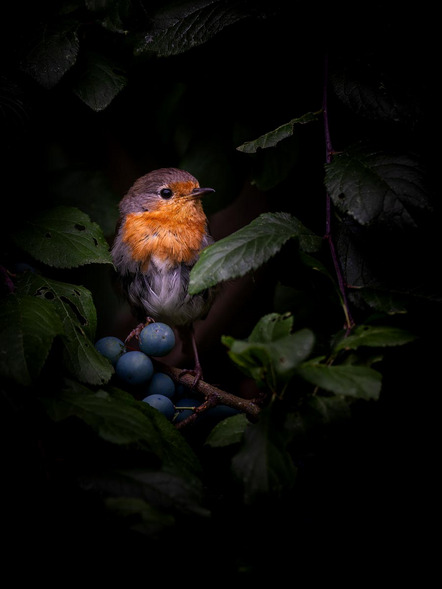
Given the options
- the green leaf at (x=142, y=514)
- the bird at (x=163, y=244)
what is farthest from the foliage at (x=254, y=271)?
the bird at (x=163, y=244)

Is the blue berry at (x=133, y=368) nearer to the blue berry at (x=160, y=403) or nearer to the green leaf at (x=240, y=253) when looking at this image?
the blue berry at (x=160, y=403)

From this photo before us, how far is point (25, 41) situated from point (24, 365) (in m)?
0.92

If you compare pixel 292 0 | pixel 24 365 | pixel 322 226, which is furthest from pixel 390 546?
pixel 292 0

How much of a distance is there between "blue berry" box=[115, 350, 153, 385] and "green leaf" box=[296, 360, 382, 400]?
0.58 m

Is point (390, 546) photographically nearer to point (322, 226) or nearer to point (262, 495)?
point (262, 495)

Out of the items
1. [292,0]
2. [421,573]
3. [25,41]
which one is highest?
[25,41]

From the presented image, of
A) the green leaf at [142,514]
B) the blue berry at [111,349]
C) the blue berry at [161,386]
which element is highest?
the green leaf at [142,514]

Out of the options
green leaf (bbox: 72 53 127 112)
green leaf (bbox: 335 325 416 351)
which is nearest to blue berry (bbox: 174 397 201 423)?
green leaf (bbox: 335 325 416 351)

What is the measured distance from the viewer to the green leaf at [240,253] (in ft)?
2.92

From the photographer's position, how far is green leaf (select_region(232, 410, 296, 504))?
0.76 m

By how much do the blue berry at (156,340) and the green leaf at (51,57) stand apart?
0.70 m

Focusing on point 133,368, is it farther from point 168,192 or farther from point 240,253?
point 168,192

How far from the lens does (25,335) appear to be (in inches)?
34.9

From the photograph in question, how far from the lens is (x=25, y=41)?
4.03 ft
